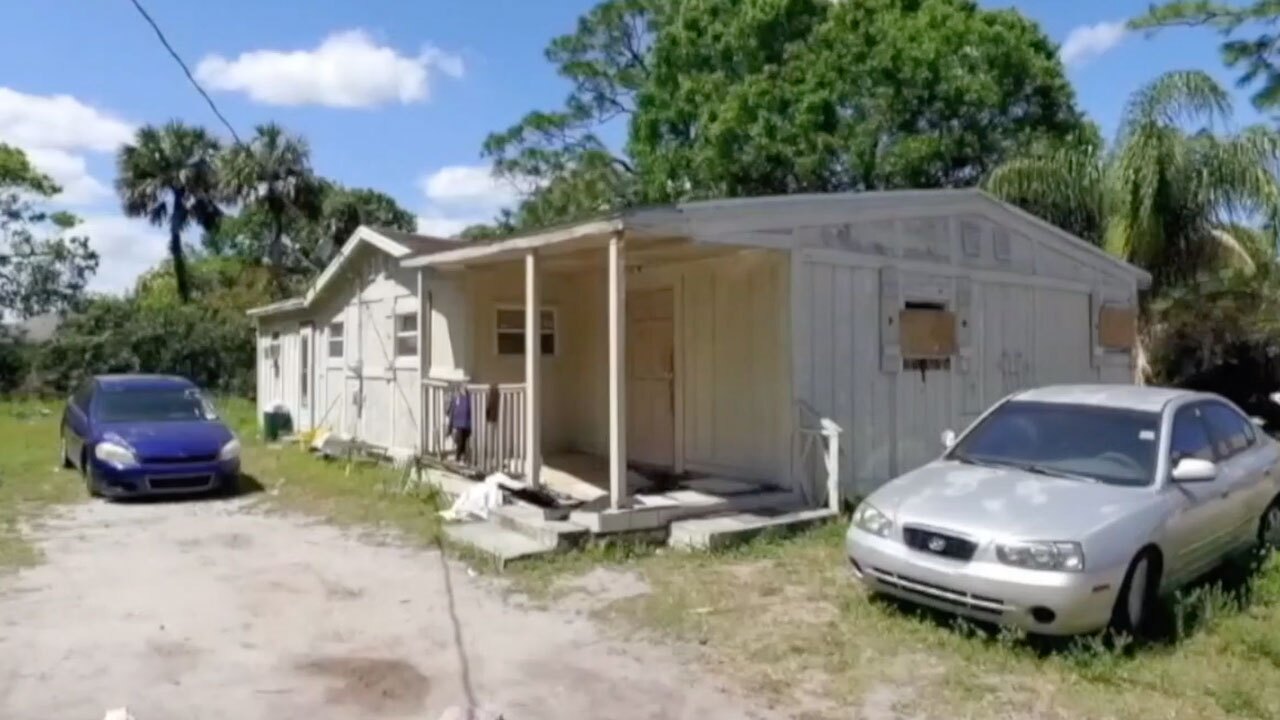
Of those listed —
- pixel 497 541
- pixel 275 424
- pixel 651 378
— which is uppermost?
pixel 651 378

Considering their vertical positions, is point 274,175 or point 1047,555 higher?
point 274,175

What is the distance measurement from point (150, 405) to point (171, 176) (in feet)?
76.7

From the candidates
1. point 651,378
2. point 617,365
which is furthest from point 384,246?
point 617,365

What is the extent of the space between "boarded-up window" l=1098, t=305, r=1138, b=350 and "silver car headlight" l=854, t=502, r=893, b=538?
813 cm

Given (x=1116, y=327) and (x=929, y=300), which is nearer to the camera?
(x=929, y=300)

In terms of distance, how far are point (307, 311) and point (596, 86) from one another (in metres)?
16.2

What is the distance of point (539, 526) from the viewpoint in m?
8.28

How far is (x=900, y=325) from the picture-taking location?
1052cm

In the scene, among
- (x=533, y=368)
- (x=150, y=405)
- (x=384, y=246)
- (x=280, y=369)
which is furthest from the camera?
(x=280, y=369)

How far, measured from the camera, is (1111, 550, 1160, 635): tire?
18.6ft

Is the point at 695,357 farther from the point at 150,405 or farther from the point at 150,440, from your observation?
the point at 150,405

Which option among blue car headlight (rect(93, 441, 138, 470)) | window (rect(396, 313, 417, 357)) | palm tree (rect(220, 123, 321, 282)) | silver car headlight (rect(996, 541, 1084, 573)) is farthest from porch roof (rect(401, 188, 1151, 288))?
palm tree (rect(220, 123, 321, 282))

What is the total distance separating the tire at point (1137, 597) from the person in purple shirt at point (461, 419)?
7.32 metres

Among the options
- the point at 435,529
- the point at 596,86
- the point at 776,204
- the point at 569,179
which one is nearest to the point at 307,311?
the point at 435,529
